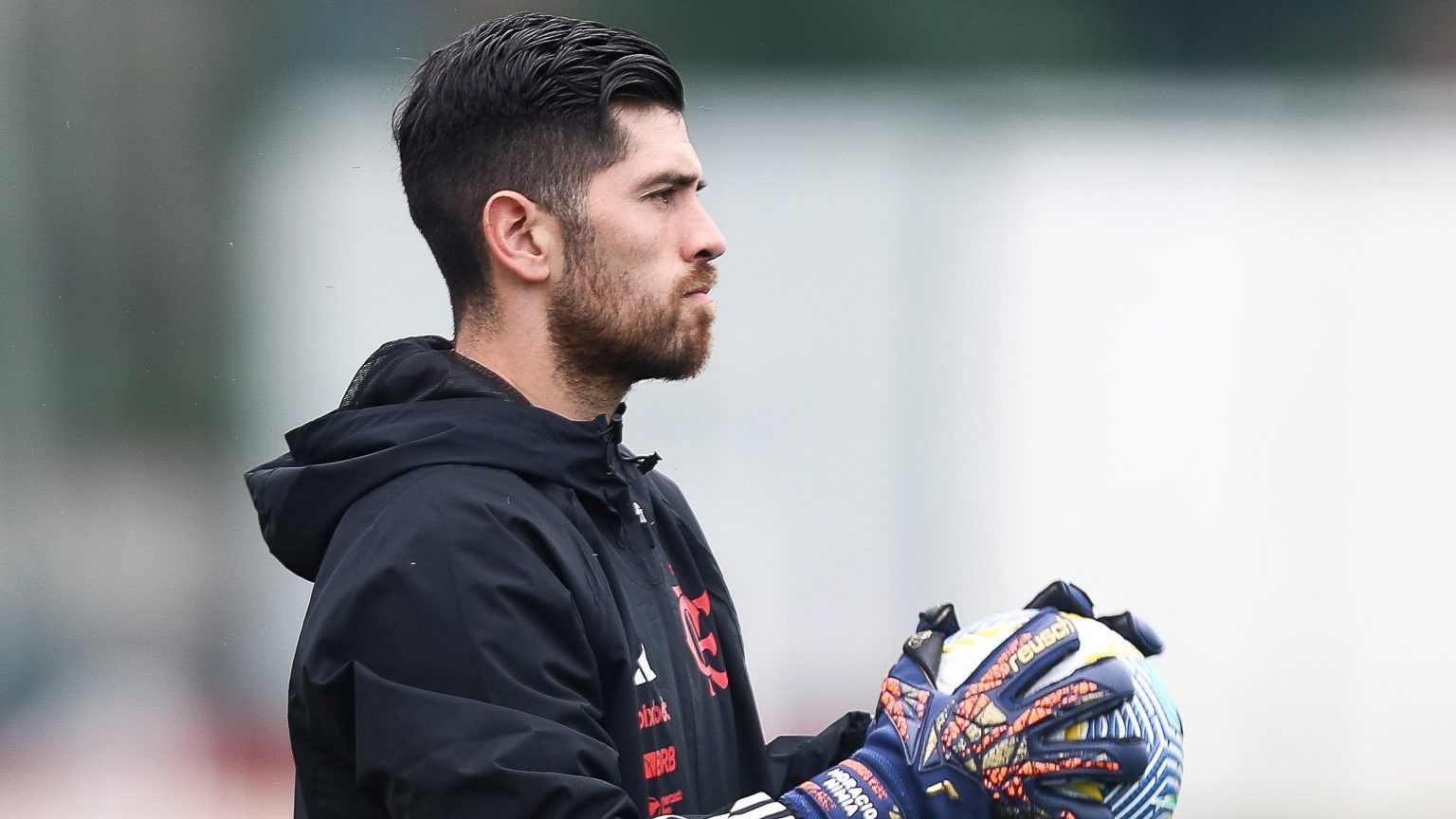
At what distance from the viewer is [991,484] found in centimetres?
302

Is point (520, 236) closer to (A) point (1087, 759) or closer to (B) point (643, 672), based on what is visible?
(B) point (643, 672)

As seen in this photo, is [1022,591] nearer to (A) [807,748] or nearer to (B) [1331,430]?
(B) [1331,430]

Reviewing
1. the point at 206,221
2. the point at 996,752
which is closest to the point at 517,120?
the point at 996,752

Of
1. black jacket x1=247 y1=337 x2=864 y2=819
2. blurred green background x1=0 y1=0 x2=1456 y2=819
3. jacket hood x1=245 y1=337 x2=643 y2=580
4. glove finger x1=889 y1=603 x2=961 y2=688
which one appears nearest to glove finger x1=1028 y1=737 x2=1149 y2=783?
glove finger x1=889 y1=603 x2=961 y2=688

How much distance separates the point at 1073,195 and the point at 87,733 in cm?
220

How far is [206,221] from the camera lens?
2961 millimetres

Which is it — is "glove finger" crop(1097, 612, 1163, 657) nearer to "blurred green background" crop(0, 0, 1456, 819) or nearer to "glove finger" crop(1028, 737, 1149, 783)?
"glove finger" crop(1028, 737, 1149, 783)

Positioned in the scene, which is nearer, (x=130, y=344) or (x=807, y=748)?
(x=807, y=748)

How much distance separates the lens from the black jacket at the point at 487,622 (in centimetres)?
124

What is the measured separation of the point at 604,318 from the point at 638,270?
0.20 ft

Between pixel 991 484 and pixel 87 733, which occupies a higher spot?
pixel 991 484

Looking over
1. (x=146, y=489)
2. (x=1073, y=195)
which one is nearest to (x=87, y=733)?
(x=146, y=489)

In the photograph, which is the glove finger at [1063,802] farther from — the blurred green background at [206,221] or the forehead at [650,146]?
the blurred green background at [206,221]

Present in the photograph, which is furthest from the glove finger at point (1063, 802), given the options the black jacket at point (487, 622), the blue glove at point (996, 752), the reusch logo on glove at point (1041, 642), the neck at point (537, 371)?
the neck at point (537, 371)
